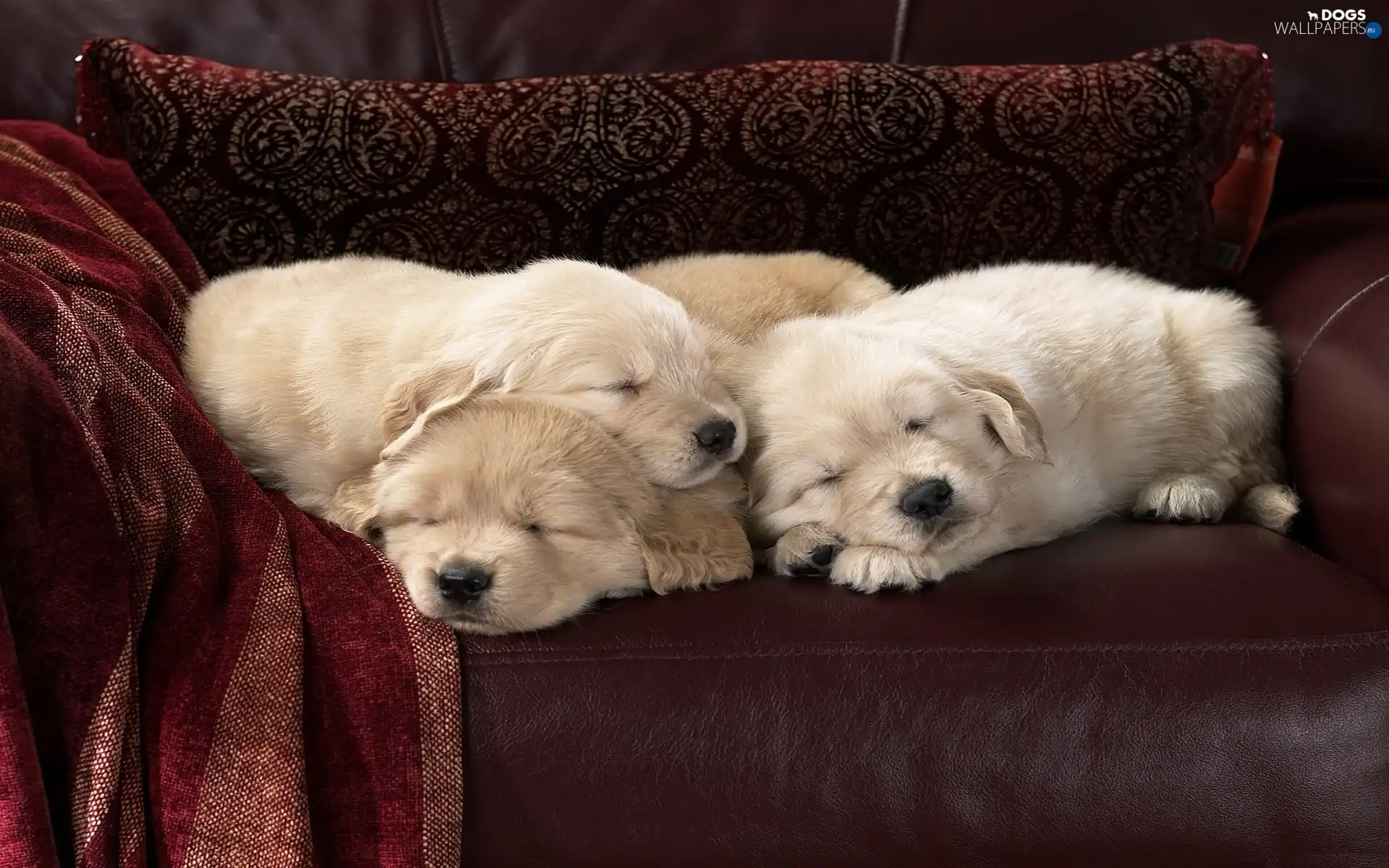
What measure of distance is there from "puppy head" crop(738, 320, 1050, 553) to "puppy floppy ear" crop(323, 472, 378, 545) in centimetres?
57

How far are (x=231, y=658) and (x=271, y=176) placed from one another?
3.69 ft

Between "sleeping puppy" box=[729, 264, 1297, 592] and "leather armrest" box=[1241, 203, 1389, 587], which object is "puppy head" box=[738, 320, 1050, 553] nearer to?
"sleeping puppy" box=[729, 264, 1297, 592]

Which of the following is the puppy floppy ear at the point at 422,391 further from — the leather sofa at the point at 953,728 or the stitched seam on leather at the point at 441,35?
the stitched seam on leather at the point at 441,35

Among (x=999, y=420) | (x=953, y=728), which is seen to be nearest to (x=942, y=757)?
(x=953, y=728)

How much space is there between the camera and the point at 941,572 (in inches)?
58.0

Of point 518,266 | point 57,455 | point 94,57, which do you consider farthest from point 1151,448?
point 94,57

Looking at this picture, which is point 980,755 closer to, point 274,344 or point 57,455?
point 57,455

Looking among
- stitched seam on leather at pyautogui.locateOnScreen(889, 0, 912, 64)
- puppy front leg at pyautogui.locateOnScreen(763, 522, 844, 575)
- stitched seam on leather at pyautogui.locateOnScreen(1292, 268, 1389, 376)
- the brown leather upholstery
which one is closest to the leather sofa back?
stitched seam on leather at pyautogui.locateOnScreen(889, 0, 912, 64)

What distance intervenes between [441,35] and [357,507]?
133 centimetres

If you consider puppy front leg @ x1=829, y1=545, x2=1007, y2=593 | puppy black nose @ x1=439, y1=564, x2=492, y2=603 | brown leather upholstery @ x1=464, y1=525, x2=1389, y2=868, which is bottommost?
brown leather upholstery @ x1=464, y1=525, x2=1389, y2=868

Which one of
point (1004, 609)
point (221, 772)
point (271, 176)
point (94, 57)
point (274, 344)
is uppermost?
point (94, 57)

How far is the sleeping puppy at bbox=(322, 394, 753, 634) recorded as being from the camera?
132cm

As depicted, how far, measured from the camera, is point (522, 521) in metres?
1.39

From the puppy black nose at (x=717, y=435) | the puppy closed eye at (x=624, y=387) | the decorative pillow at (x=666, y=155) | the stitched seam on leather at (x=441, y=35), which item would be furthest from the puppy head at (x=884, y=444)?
the stitched seam on leather at (x=441, y=35)
